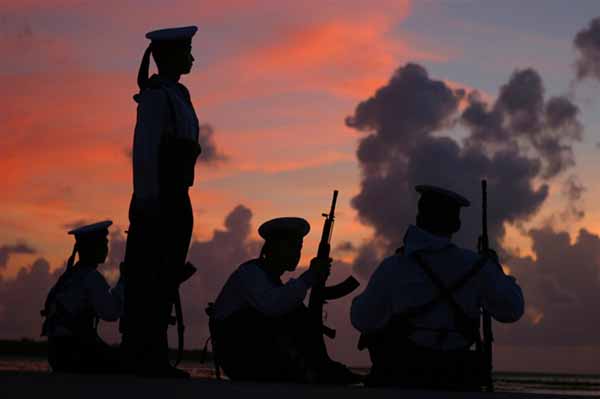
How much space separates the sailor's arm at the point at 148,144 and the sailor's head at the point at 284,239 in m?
2.08

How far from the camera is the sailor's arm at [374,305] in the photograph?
9.07 metres

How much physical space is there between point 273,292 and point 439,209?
86.0 inches

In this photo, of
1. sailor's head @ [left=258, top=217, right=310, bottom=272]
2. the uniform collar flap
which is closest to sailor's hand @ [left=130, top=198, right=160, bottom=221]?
sailor's head @ [left=258, top=217, right=310, bottom=272]

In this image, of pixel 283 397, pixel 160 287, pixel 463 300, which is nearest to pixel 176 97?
pixel 160 287

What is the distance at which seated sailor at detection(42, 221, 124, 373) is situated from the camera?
525 inches

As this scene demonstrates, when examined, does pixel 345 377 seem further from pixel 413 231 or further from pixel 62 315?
pixel 62 315

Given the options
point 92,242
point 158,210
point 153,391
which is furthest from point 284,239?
point 153,391

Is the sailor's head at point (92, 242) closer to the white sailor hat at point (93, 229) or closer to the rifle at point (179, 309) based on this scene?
the white sailor hat at point (93, 229)

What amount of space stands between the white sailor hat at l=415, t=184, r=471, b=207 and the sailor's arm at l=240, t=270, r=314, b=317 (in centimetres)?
178

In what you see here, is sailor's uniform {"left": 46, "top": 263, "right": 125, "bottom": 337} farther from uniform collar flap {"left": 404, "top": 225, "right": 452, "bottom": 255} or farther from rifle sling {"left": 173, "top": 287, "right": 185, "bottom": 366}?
uniform collar flap {"left": 404, "top": 225, "right": 452, "bottom": 255}

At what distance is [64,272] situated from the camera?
14109 mm

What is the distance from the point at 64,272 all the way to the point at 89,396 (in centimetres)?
814

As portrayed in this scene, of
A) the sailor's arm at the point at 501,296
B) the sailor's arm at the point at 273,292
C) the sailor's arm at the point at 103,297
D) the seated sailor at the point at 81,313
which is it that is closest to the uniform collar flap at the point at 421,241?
the sailor's arm at the point at 501,296

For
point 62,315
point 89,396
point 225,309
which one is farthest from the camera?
point 62,315
